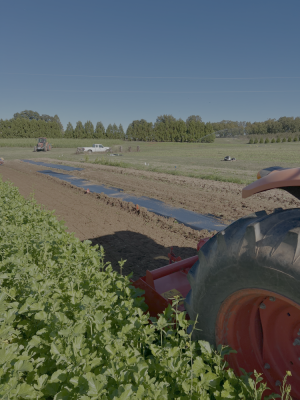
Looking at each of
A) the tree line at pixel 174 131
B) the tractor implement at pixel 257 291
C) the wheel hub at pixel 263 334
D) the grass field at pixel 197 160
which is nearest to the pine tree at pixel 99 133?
the tree line at pixel 174 131

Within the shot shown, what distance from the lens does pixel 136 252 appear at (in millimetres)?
4652

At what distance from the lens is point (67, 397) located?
1.50 meters

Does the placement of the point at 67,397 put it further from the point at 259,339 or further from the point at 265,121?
the point at 265,121

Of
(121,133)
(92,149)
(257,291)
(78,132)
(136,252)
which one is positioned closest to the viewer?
(257,291)

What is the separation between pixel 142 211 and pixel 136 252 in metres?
2.39

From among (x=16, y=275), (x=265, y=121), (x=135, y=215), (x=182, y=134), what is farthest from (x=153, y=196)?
(x=265, y=121)

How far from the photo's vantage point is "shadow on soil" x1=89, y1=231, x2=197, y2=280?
4.16 metres

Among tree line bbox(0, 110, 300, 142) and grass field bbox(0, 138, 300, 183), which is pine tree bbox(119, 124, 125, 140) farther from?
grass field bbox(0, 138, 300, 183)

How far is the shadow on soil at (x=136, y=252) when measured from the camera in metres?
4.16

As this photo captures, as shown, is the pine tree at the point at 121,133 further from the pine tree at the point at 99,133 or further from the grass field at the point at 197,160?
the grass field at the point at 197,160

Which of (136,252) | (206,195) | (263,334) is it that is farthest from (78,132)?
(263,334)

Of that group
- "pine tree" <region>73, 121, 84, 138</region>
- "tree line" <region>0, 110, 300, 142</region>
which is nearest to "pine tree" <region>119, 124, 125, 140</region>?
"tree line" <region>0, 110, 300, 142</region>

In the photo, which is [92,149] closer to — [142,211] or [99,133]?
[142,211]

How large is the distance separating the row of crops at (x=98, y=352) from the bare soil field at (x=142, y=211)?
1279 millimetres
